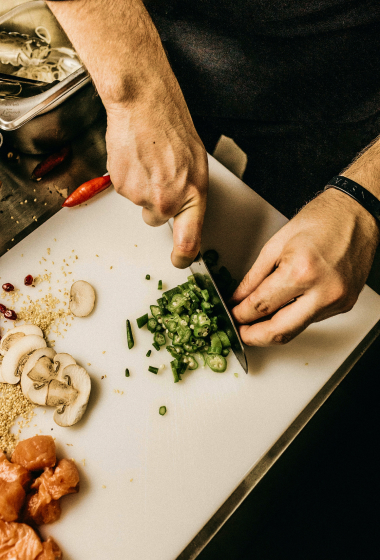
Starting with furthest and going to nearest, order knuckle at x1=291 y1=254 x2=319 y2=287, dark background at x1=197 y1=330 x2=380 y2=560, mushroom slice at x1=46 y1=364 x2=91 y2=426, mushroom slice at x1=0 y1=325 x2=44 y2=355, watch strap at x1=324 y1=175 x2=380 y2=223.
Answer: dark background at x1=197 y1=330 x2=380 y2=560 → mushroom slice at x1=0 y1=325 x2=44 y2=355 → mushroom slice at x1=46 y1=364 x2=91 y2=426 → watch strap at x1=324 y1=175 x2=380 y2=223 → knuckle at x1=291 y1=254 x2=319 y2=287

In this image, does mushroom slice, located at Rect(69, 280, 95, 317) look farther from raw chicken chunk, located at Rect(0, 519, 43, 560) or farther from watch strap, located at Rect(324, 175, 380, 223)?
watch strap, located at Rect(324, 175, 380, 223)

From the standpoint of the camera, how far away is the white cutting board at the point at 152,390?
1334 millimetres

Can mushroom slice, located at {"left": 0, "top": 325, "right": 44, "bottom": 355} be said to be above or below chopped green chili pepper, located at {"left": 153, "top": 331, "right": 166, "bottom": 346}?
above

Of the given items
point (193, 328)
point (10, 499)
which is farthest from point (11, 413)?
point (193, 328)

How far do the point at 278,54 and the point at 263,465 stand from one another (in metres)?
1.68

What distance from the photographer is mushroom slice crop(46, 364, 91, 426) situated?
1.40m

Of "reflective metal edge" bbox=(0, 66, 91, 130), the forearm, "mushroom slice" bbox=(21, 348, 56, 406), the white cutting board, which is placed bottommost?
the white cutting board

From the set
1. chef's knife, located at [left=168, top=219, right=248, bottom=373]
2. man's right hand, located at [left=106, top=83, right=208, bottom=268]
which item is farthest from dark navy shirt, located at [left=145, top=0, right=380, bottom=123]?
chef's knife, located at [left=168, top=219, right=248, bottom=373]

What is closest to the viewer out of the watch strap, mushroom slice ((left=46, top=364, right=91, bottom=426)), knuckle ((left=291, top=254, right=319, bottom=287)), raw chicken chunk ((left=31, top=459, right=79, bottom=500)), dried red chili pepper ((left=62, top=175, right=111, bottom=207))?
knuckle ((left=291, top=254, right=319, bottom=287))

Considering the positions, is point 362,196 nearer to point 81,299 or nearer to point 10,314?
point 81,299

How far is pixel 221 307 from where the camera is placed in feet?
4.54

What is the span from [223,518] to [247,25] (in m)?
1.95

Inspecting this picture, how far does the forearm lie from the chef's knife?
610 mm

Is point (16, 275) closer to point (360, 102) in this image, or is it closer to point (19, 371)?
point (19, 371)
